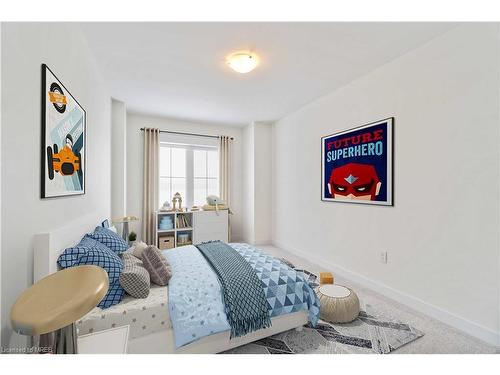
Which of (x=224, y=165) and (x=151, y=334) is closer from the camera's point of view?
(x=151, y=334)

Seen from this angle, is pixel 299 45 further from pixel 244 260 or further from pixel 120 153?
pixel 120 153

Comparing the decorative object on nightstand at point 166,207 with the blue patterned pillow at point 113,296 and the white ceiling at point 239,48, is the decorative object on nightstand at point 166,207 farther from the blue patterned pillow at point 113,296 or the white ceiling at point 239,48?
the blue patterned pillow at point 113,296

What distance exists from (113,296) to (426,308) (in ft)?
8.46

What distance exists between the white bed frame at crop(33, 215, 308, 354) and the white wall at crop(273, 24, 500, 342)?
1255 millimetres

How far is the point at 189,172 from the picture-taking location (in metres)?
4.57

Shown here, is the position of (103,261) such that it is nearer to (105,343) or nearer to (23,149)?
(105,343)

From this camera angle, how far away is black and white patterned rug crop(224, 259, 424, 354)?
5.19 ft

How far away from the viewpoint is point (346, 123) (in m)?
2.87

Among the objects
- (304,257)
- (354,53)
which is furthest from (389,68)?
(304,257)

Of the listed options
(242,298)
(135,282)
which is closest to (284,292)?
(242,298)

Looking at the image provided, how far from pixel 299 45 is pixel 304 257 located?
9.70ft

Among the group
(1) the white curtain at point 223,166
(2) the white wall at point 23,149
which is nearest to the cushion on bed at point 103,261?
(2) the white wall at point 23,149

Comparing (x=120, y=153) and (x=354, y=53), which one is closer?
(x=354, y=53)

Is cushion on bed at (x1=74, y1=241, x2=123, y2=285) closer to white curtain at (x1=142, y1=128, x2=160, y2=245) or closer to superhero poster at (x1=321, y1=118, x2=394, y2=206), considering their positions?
superhero poster at (x1=321, y1=118, x2=394, y2=206)
